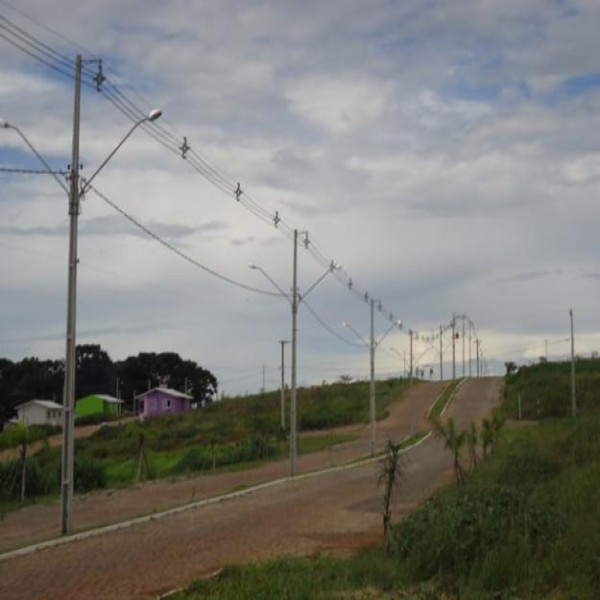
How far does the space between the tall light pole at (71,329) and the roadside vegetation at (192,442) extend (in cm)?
695

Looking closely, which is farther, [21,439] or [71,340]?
[21,439]

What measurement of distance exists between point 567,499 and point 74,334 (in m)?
9.40

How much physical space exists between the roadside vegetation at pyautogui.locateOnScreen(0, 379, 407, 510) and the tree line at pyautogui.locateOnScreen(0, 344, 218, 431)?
80.9 ft

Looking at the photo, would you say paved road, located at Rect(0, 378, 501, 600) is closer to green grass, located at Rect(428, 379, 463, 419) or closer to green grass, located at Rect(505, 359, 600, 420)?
green grass, located at Rect(505, 359, 600, 420)

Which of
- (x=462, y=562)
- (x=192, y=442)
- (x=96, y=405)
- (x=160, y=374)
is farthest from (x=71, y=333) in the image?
(x=160, y=374)

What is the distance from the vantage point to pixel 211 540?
53.8 ft

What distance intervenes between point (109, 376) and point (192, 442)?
66537 millimetres

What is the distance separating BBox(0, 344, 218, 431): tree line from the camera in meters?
105

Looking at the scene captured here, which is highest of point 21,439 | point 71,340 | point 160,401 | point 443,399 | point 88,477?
point 71,340

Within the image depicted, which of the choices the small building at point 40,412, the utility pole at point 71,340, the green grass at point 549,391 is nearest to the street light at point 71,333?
the utility pole at point 71,340

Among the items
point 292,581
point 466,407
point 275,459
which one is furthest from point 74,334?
point 466,407

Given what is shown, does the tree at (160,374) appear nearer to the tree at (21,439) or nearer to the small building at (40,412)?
the small building at (40,412)

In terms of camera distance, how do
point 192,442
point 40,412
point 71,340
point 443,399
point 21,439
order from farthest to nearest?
1. point 40,412
2. point 443,399
3. point 192,442
4. point 21,439
5. point 71,340

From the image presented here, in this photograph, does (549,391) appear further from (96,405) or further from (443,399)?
(96,405)
